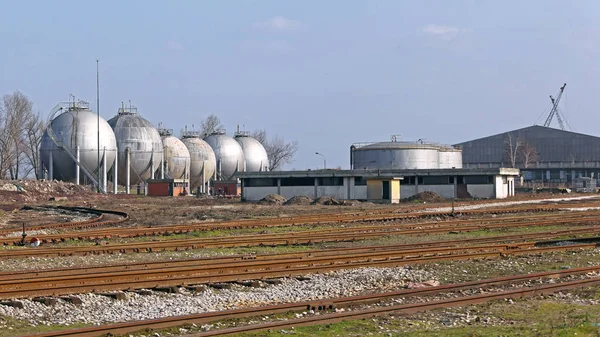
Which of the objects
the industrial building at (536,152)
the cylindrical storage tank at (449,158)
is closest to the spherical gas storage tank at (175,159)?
the cylindrical storage tank at (449,158)

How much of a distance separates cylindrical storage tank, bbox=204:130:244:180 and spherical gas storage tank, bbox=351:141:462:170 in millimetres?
20833

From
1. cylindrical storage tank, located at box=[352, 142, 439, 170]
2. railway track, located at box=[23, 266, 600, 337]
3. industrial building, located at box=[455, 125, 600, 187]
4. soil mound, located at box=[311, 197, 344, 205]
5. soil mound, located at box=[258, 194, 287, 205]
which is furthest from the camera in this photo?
industrial building, located at box=[455, 125, 600, 187]

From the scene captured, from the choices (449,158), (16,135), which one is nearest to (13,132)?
(16,135)

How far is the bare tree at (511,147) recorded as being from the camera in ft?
406

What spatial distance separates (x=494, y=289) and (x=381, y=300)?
2.84 m

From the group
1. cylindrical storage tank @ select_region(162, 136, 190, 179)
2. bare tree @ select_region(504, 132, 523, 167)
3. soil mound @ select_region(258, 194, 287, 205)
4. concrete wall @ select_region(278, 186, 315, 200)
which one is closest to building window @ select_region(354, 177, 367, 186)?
concrete wall @ select_region(278, 186, 315, 200)

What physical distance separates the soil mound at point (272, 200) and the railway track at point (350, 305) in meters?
46.6

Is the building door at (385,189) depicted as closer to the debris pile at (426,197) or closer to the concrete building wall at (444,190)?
the debris pile at (426,197)

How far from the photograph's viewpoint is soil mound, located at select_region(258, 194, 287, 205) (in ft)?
211

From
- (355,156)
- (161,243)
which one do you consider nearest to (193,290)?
(161,243)

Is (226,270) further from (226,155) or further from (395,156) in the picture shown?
(226,155)

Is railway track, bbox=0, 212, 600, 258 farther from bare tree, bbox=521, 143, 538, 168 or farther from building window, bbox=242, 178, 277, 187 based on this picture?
bare tree, bbox=521, 143, 538, 168

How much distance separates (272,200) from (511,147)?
66.9 metres

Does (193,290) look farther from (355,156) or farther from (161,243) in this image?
(355,156)
